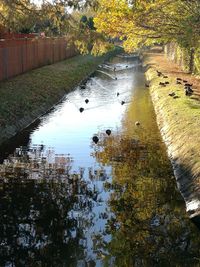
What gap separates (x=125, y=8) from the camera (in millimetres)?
26406

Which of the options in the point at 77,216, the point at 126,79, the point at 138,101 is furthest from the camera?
the point at 126,79

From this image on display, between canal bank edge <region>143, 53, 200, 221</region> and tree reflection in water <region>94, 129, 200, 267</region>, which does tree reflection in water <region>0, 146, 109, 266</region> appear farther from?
canal bank edge <region>143, 53, 200, 221</region>

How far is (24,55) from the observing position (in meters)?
33.0

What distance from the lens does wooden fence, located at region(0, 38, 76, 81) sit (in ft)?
89.1

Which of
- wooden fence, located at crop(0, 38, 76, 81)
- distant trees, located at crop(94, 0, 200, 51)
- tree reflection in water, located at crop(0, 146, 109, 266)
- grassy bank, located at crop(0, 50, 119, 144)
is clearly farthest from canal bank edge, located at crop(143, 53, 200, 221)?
grassy bank, located at crop(0, 50, 119, 144)

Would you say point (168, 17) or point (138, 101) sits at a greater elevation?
point (168, 17)

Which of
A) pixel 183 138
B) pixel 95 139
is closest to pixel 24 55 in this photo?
pixel 95 139

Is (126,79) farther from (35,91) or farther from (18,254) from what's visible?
(18,254)

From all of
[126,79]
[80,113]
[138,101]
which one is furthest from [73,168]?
[126,79]

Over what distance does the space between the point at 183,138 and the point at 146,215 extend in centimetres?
617

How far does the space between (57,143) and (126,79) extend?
93.7 feet

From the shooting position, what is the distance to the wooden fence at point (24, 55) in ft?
89.1

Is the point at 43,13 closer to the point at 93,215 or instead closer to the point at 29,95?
the point at 93,215

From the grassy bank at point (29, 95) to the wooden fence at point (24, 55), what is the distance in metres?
0.62
